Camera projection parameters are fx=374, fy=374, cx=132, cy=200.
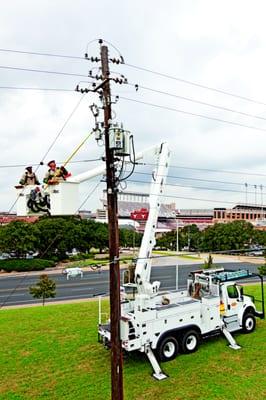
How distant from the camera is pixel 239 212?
431 ft

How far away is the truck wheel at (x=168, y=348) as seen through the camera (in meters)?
12.0

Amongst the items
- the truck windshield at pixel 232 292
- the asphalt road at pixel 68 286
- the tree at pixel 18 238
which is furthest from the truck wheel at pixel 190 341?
the tree at pixel 18 238

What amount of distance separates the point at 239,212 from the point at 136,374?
125498mm

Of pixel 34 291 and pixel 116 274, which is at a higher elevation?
pixel 116 274

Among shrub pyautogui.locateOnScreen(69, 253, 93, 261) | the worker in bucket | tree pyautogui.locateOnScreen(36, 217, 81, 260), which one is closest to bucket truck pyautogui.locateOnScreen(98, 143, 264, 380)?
the worker in bucket

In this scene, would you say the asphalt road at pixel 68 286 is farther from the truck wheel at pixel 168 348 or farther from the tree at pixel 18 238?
the truck wheel at pixel 168 348

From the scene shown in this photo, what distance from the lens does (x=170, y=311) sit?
1222cm

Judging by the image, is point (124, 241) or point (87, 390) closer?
point (87, 390)

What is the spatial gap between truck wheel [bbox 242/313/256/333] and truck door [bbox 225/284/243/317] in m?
0.60

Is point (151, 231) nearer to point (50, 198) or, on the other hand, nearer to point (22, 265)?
point (50, 198)

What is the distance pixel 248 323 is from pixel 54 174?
33.6 ft

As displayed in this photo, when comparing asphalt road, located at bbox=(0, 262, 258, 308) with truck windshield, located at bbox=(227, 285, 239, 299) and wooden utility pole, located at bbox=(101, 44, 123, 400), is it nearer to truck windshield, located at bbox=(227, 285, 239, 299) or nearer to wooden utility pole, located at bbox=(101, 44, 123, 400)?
truck windshield, located at bbox=(227, 285, 239, 299)

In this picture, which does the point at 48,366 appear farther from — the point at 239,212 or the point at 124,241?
the point at 239,212

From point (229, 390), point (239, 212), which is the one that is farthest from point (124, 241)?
point (229, 390)
